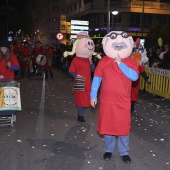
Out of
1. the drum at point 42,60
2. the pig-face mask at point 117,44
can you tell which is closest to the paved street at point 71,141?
the pig-face mask at point 117,44

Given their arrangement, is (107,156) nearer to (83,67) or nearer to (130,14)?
(83,67)

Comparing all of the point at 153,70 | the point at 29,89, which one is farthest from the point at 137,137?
the point at 29,89

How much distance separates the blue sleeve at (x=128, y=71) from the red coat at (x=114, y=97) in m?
0.09

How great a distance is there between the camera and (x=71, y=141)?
6441 millimetres

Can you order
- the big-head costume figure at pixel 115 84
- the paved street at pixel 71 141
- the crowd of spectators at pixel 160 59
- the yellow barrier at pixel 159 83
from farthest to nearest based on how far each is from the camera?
the crowd of spectators at pixel 160 59, the yellow barrier at pixel 159 83, the paved street at pixel 71 141, the big-head costume figure at pixel 115 84

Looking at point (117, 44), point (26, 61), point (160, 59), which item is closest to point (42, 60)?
point (26, 61)

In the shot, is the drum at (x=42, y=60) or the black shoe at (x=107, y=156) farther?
the drum at (x=42, y=60)

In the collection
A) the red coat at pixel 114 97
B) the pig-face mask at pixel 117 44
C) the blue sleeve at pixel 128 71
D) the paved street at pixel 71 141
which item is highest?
the pig-face mask at pixel 117 44

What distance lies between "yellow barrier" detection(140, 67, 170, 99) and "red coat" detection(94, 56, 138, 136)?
676 centimetres

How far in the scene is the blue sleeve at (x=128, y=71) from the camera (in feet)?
15.8

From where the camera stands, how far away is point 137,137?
675 centimetres

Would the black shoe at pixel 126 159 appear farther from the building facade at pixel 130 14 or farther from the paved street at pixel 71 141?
the building facade at pixel 130 14

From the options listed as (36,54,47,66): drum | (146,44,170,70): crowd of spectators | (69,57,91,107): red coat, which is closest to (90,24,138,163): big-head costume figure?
(69,57,91,107): red coat

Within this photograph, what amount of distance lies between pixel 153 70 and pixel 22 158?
828 centimetres
